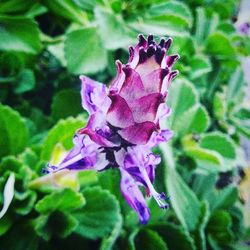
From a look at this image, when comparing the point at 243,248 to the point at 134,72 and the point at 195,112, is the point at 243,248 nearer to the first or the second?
the point at 195,112

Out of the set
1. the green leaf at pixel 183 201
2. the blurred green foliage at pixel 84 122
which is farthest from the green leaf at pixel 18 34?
the green leaf at pixel 183 201

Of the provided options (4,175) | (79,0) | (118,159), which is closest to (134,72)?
(118,159)

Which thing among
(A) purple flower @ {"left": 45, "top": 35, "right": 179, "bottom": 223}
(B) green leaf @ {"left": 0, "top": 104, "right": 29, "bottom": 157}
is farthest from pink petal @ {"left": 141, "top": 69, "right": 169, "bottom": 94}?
(B) green leaf @ {"left": 0, "top": 104, "right": 29, "bottom": 157}

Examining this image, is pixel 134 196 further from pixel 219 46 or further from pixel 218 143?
pixel 219 46

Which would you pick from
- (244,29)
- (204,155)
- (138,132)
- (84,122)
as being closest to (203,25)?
(244,29)

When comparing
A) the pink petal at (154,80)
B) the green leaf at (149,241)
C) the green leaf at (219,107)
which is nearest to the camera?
the pink petal at (154,80)

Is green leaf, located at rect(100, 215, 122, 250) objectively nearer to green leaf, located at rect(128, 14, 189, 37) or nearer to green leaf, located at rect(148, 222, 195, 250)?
green leaf, located at rect(148, 222, 195, 250)

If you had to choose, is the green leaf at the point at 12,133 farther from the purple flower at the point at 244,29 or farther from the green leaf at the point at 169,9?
the purple flower at the point at 244,29
